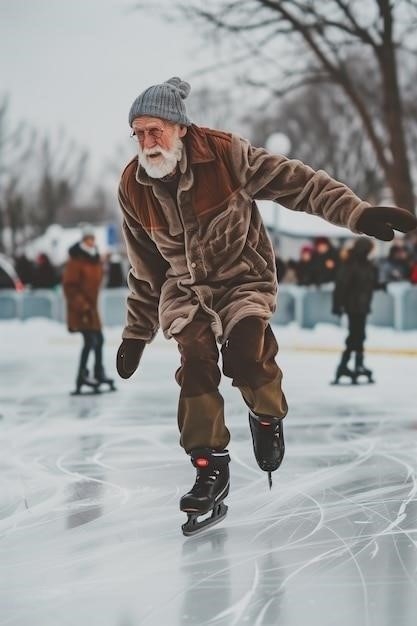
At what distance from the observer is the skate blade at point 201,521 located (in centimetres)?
456

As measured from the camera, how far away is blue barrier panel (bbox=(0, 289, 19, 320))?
2439 centimetres

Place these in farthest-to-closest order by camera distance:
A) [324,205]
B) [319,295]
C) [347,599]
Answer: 1. [319,295]
2. [324,205]
3. [347,599]

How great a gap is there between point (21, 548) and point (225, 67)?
2028 cm

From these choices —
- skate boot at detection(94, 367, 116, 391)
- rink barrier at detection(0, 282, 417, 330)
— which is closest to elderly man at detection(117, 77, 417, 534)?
skate boot at detection(94, 367, 116, 391)

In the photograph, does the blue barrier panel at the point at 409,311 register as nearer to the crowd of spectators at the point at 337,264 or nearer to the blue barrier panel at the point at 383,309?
the crowd of spectators at the point at 337,264

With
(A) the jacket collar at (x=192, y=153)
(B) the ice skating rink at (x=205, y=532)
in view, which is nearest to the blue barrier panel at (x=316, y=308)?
(B) the ice skating rink at (x=205, y=532)

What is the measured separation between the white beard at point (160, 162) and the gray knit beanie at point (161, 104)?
105mm

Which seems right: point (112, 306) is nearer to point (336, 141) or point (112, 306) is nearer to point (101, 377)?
point (101, 377)

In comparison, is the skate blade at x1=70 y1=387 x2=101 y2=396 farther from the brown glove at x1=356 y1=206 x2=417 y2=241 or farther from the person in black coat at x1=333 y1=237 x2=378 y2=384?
the brown glove at x1=356 y1=206 x2=417 y2=241

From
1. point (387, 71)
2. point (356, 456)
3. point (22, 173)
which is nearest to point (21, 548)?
point (356, 456)

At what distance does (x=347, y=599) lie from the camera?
11.6 ft

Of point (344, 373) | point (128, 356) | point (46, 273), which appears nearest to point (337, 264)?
point (344, 373)

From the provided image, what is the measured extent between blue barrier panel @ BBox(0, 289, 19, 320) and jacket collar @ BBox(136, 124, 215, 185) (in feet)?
65.4

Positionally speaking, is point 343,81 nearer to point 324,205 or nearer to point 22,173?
point 324,205
